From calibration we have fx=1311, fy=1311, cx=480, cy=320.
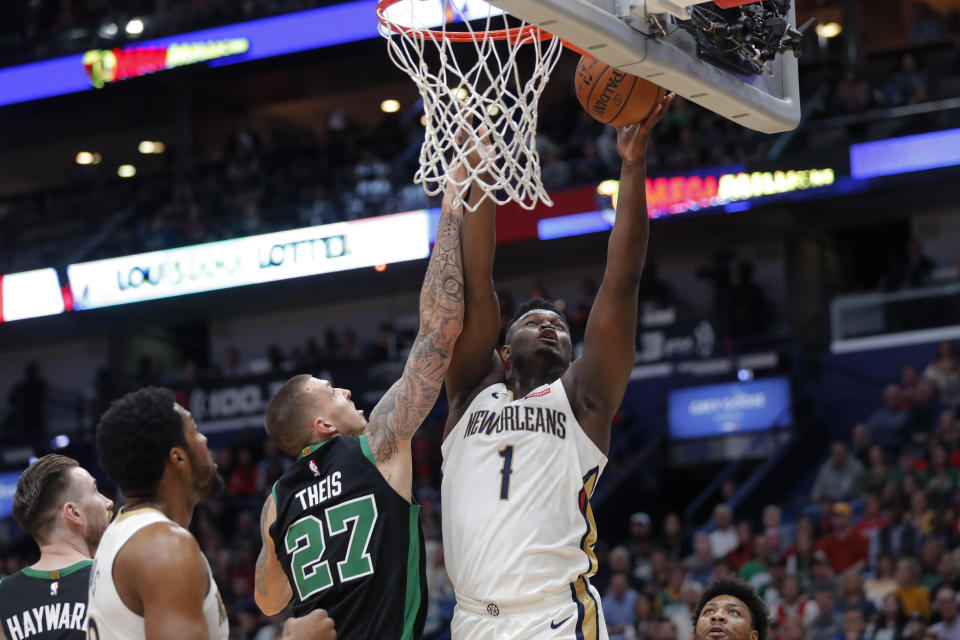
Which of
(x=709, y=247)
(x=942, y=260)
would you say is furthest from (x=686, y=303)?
(x=942, y=260)

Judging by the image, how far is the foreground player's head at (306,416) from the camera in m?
4.08

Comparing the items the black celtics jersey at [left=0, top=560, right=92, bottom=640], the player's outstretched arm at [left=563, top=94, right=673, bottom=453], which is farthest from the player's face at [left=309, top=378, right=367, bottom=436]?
the black celtics jersey at [left=0, top=560, right=92, bottom=640]

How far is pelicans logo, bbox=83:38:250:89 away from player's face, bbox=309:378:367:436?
647 inches

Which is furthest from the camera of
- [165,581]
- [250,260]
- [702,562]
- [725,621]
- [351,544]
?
[250,260]

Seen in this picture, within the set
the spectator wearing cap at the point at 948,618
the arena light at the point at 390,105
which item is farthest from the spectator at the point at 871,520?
the arena light at the point at 390,105

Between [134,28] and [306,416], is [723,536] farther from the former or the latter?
[134,28]

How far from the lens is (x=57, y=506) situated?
4238 millimetres

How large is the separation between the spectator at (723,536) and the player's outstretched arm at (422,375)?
24.7 ft

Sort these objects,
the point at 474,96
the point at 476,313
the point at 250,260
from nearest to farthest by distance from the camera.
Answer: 1. the point at 476,313
2. the point at 474,96
3. the point at 250,260

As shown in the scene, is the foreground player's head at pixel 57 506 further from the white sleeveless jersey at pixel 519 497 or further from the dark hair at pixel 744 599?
the dark hair at pixel 744 599

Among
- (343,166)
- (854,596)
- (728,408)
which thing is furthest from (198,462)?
(343,166)

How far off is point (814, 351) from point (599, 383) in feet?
44.5

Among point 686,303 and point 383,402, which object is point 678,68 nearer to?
point 383,402

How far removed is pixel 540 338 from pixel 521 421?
340mm
